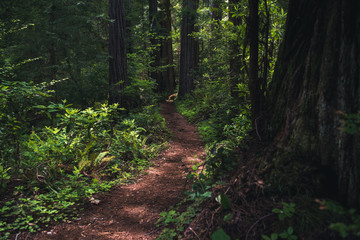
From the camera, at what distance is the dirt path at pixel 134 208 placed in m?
2.83

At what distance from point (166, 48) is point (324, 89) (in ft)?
58.2

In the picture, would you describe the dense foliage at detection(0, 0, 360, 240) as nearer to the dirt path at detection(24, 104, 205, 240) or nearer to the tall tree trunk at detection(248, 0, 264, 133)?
the tall tree trunk at detection(248, 0, 264, 133)

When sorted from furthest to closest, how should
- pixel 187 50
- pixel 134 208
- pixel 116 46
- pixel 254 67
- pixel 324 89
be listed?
pixel 187 50 < pixel 116 46 < pixel 134 208 < pixel 254 67 < pixel 324 89

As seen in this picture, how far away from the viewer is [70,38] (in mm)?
8406

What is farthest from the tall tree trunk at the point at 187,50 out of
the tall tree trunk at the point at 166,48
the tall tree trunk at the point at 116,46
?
the tall tree trunk at the point at 116,46

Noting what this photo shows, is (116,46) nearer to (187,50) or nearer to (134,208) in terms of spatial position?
(134,208)

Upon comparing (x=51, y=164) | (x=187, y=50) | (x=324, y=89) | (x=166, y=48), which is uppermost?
(x=166, y=48)

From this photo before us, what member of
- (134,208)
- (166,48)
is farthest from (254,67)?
(166,48)

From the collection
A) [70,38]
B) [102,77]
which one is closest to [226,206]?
[102,77]

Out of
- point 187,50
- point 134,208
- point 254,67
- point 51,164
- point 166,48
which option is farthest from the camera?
point 166,48

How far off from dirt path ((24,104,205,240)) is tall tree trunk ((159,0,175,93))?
12.0 meters

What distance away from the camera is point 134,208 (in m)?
3.47

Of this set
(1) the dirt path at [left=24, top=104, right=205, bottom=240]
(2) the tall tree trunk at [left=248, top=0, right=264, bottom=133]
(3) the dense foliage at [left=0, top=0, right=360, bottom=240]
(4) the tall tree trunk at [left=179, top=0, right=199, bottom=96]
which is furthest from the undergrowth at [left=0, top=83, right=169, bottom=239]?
(4) the tall tree trunk at [left=179, top=0, right=199, bottom=96]

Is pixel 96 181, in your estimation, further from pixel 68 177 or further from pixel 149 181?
pixel 149 181
